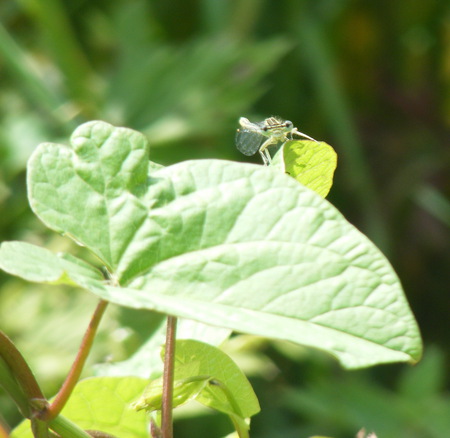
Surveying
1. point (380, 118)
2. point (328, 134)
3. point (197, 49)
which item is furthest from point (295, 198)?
point (380, 118)

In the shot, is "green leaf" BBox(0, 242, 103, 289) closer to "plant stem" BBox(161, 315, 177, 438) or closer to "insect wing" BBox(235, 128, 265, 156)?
"plant stem" BBox(161, 315, 177, 438)

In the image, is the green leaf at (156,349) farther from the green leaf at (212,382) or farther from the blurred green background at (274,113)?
the blurred green background at (274,113)

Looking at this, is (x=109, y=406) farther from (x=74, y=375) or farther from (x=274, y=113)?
(x=274, y=113)

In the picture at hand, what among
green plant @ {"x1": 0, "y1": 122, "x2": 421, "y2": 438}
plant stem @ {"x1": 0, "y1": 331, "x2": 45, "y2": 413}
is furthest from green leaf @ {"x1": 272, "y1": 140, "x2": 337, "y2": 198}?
plant stem @ {"x1": 0, "y1": 331, "x2": 45, "y2": 413}

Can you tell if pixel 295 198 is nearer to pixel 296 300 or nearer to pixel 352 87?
pixel 296 300

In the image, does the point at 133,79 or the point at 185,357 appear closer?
the point at 185,357

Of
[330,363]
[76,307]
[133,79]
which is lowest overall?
[330,363]
